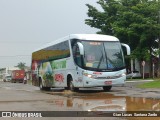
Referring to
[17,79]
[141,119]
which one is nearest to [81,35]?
[141,119]

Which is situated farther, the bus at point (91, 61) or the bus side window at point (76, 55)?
the bus side window at point (76, 55)

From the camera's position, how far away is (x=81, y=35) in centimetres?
2170

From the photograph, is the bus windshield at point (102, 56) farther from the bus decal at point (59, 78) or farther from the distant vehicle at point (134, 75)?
the distant vehicle at point (134, 75)

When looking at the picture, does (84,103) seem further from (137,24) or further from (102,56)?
(137,24)

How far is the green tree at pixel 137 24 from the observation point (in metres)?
47.3

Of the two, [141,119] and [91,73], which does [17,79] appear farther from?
[141,119]

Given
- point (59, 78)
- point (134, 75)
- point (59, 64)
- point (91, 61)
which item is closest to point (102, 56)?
point (91, 61)

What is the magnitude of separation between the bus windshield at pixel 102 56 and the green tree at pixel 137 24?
1029 inches

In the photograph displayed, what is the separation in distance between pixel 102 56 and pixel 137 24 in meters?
27.5

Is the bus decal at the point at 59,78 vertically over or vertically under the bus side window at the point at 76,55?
under

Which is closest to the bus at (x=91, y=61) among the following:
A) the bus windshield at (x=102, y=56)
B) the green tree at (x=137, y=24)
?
the bus windshield at (x=102, y=56)

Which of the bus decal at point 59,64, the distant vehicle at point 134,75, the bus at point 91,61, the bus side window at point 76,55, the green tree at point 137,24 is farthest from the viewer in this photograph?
the distant vehicle at point 134,75

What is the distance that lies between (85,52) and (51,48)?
6.09 metres

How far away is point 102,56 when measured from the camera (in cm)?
2094
